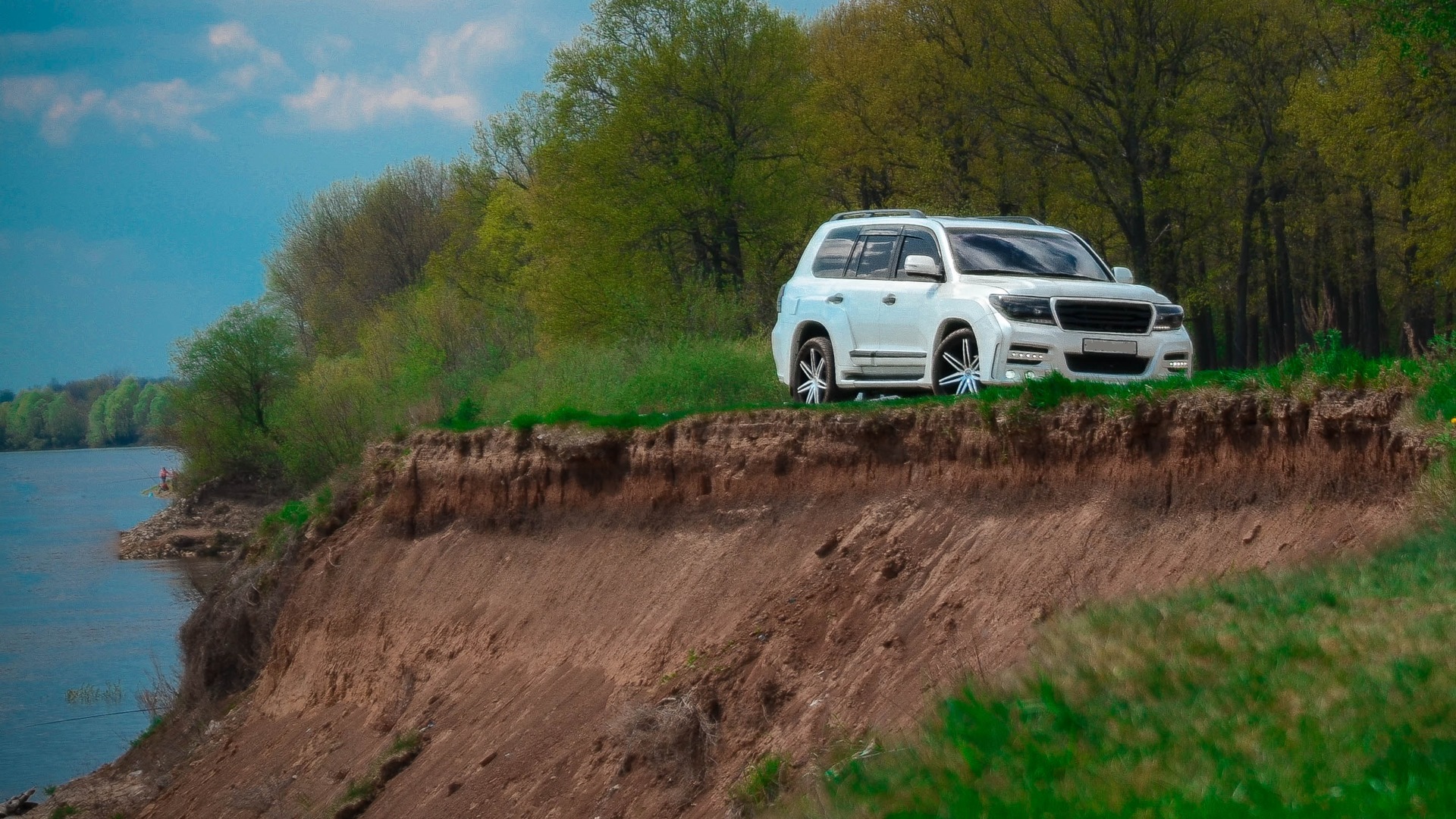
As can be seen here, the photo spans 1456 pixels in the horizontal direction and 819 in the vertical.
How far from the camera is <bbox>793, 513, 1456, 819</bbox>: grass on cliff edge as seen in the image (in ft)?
16.0

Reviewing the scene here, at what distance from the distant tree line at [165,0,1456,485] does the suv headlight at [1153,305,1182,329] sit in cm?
1696

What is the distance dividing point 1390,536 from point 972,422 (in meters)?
3.97

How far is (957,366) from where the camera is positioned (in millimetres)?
12328

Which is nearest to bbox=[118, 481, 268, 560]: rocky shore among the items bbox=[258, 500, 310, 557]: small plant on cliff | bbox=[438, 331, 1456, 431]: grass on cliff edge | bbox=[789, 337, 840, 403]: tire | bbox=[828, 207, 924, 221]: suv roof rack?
bbox=[438, 331, 1456, 431]: grass on cliff edge

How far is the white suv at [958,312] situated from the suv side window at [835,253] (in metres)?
0.01

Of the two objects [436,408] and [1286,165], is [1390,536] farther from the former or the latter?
[1286,165]

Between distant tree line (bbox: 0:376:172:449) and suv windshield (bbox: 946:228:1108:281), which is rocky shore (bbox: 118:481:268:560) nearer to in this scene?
suv windshield (bbox: 946:228:1108:281)

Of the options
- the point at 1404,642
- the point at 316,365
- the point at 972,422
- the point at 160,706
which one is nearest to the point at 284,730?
the point at 160,706

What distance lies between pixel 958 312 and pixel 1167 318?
73.5 inches

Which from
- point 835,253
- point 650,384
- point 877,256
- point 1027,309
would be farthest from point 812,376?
point 650,384

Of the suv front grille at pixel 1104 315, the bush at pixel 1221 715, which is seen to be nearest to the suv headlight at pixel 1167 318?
the suv front grille at pixel 1104 315

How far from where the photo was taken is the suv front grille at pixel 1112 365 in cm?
1182

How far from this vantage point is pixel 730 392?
74.3 feet

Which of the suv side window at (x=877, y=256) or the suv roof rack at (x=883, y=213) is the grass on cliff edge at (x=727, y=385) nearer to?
the suv side window at (x=877, y=256)
